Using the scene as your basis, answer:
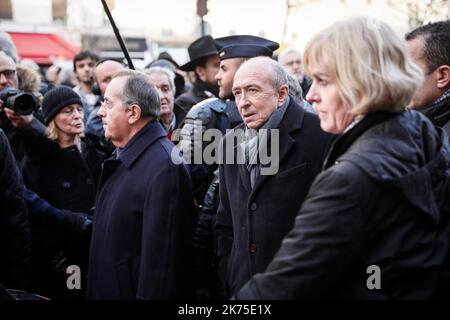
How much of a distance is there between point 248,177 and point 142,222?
2.17 feet

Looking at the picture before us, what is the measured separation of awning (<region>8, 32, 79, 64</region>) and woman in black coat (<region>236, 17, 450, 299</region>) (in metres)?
23.5

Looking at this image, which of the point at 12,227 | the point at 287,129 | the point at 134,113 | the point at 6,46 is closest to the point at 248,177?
the point at 287,129

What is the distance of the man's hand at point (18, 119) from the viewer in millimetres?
4366

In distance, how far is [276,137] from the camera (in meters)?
3.11

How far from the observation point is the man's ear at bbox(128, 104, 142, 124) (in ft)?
11.1

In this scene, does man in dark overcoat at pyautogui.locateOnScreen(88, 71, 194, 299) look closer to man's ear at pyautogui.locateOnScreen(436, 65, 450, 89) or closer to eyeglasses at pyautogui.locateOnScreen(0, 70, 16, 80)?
man's ear at pyautogui.locateOnScreen(436, 65, 450, 89)

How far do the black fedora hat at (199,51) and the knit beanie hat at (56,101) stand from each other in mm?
1581

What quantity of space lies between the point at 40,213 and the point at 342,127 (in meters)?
2.80

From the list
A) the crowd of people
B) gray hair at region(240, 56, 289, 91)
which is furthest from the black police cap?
gray hair at region(240, 56, 289, 91)

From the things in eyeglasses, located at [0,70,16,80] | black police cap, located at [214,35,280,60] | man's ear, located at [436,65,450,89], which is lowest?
man's ear, located at [436,65,450,89]

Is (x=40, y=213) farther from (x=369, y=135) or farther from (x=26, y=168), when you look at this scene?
(x=369, y=135)

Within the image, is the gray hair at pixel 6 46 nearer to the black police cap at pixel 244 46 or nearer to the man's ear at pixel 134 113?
the black police cap at pixel 244 46

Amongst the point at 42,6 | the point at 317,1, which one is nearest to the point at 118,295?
the point at 317,1

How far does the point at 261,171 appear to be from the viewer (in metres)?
3.02
